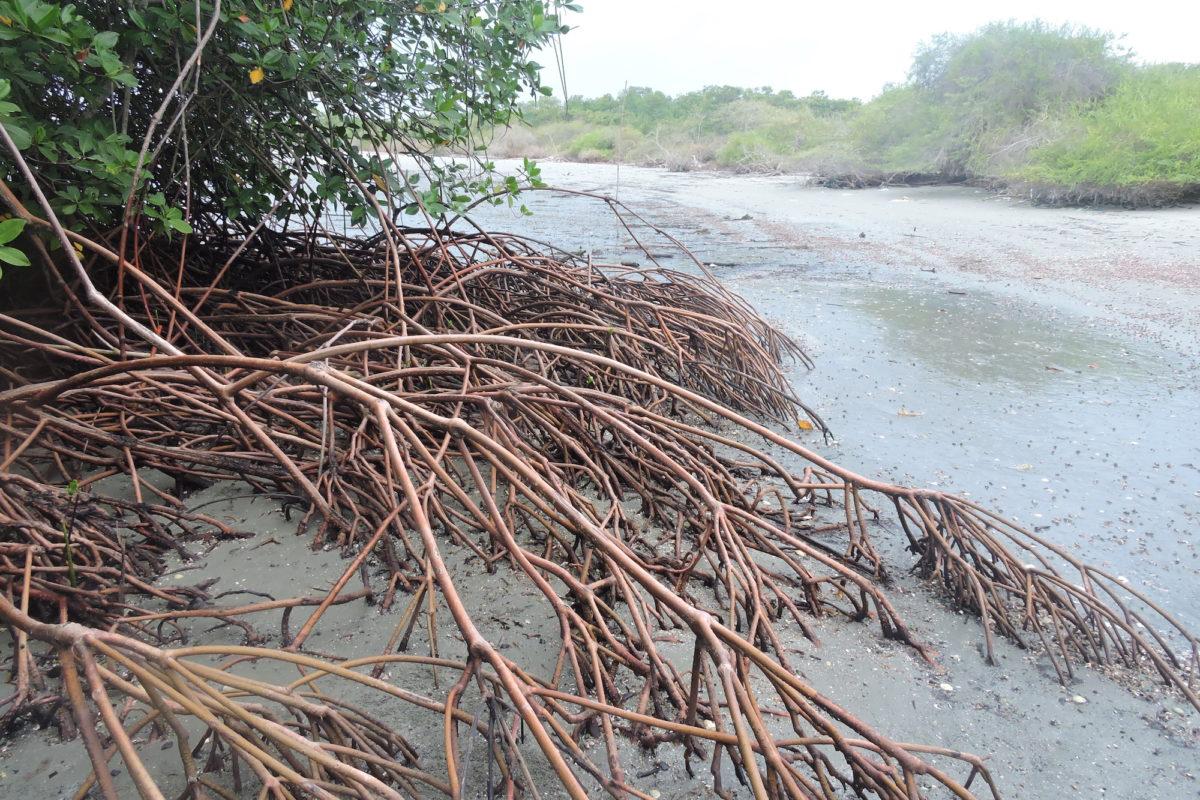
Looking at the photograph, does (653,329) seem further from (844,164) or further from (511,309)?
(844,164)

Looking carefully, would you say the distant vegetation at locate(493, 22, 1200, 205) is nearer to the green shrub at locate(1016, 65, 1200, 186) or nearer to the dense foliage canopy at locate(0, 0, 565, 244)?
the green shrub at locate(1016, 65, 1200, 186)

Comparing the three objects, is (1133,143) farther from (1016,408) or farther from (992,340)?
(1016,408)

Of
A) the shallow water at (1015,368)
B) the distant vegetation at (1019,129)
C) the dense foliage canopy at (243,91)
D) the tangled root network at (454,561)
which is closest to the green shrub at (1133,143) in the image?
the distant vegetation at (1019,129)

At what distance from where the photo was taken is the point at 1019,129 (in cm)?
1123

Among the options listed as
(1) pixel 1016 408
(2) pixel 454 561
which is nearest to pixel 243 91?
(2) pixel 454 561

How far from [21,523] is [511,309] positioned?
1.99m

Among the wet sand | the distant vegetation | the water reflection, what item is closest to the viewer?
the wet sand

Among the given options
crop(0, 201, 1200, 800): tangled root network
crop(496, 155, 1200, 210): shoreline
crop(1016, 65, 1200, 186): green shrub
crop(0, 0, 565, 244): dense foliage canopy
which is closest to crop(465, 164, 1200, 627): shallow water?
crop(0, 201, 1200, 800): tangled root network

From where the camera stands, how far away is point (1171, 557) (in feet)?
6.77

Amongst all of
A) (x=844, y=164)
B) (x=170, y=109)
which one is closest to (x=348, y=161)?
(x=170, y=109)

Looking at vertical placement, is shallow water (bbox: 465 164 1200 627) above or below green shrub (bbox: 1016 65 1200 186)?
below

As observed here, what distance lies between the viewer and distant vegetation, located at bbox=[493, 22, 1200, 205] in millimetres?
8539

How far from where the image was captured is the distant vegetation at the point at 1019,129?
8.54 m

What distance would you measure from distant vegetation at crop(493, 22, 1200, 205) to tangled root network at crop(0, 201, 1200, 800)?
3.39 metres
